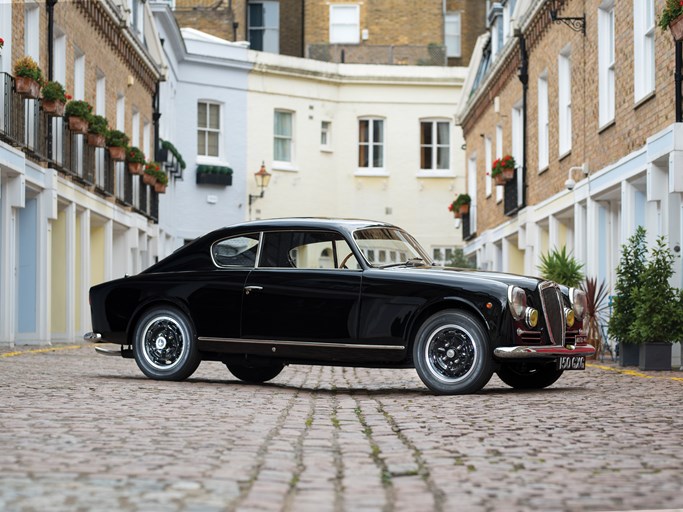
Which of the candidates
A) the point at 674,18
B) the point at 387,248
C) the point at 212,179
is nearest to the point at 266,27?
the point at 212,179

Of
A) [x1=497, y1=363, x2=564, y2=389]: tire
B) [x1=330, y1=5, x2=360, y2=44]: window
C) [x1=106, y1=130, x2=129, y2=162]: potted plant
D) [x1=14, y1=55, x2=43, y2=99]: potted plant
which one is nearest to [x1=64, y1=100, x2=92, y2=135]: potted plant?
[x1=106, y1=130, x2=129, y2=162]: potted plant

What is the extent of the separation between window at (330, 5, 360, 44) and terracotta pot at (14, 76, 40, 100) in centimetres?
2871

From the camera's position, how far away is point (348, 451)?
6984 mm

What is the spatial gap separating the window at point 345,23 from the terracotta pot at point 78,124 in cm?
2504

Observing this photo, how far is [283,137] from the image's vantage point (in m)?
43.0

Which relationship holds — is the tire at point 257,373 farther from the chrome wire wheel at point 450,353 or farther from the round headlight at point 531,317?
the round headlight at point 531,317

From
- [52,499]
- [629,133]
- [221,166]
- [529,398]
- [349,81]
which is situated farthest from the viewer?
[349,81]

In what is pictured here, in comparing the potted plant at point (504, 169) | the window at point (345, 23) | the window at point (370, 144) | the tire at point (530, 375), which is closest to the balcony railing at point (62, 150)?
the potted plant at point (504, 169)

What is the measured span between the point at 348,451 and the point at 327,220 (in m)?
5.13

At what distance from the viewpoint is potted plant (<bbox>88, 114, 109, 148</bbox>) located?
24.3m

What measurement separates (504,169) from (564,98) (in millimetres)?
4206

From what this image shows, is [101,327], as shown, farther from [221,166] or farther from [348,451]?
[221,166]

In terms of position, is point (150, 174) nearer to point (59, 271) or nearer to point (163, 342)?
point (59, 271)

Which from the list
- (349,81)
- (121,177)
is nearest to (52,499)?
(121,177)
